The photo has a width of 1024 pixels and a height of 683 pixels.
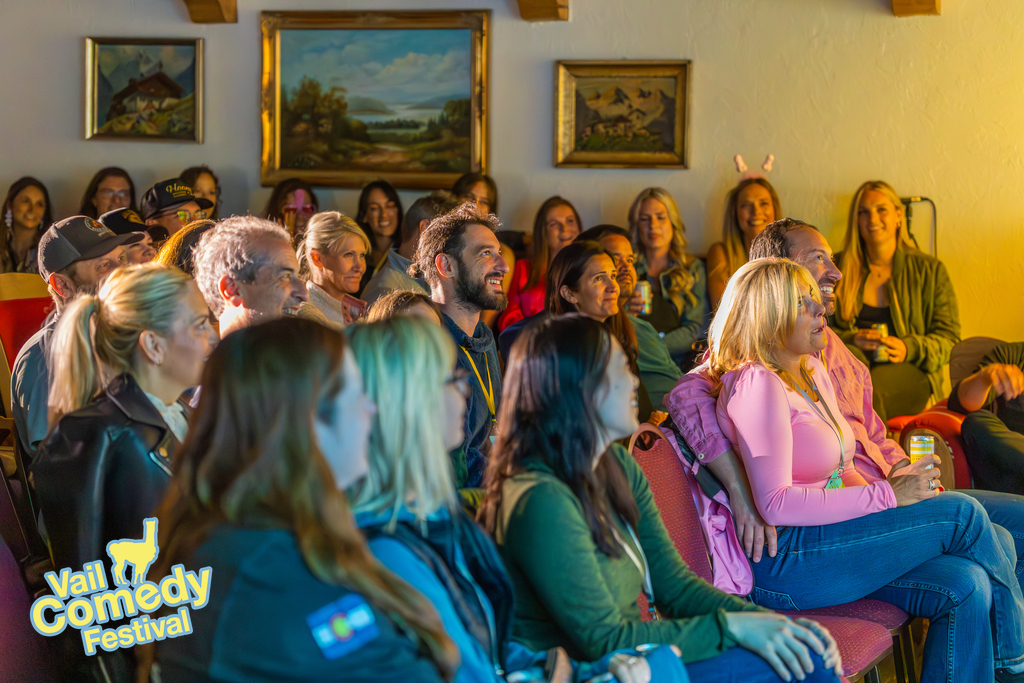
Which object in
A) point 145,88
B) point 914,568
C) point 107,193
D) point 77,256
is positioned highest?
point 145,88

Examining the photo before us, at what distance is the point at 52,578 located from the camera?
1673 millimetres

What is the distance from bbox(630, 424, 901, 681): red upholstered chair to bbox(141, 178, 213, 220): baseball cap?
9.05ft

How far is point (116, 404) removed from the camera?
5.58 ft

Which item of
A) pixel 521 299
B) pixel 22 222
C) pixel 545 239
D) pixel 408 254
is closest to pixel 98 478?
pixel 408 254

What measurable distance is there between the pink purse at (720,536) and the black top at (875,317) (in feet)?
9.03

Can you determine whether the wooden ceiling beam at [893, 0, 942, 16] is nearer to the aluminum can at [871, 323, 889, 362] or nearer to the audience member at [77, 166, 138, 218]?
the aluminum can at [871, 323, 889, 362]

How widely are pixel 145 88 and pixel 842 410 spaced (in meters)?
4.37

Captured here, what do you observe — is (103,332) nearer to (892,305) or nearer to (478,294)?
(478,294)

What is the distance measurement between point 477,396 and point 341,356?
151 centimetres

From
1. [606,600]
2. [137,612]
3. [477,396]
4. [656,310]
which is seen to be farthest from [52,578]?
[656,310]

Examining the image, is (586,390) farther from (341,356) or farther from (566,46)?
(566,46)

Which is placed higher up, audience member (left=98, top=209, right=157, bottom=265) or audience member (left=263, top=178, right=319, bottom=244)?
audience member (left=263, top=178, right=319, bottom=244)

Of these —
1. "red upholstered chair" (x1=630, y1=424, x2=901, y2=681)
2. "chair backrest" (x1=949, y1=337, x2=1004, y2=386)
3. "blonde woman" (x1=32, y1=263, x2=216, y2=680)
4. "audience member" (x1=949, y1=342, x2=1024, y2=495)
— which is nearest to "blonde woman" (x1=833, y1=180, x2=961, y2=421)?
"chair backrest" (x1=949, y1=337, x2=1004, y2=386)

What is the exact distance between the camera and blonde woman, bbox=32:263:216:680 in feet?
5.26
